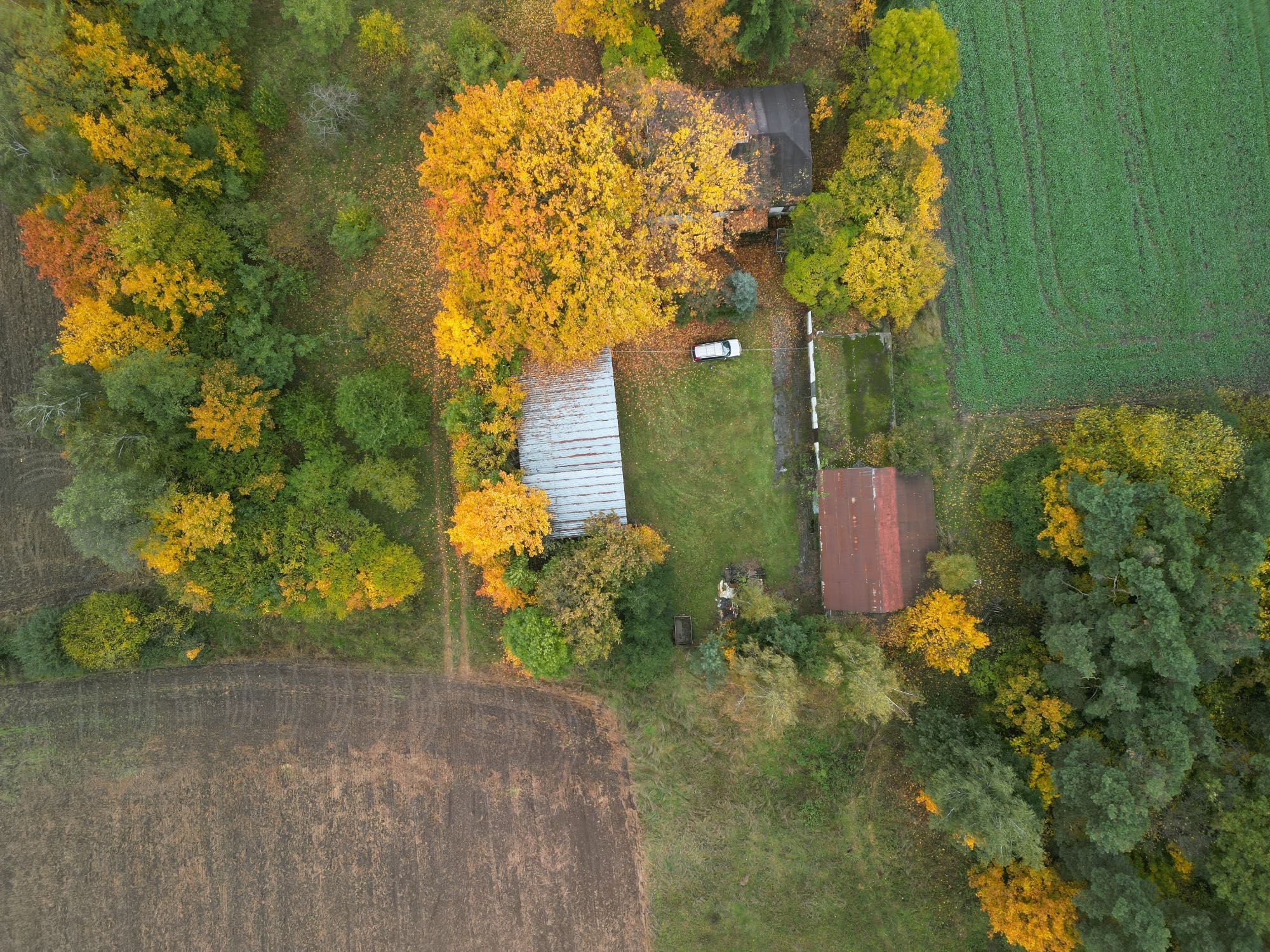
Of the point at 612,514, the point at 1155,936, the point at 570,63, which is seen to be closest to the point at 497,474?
the point at 612,514

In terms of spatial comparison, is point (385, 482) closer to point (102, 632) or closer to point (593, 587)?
point (593, 587)

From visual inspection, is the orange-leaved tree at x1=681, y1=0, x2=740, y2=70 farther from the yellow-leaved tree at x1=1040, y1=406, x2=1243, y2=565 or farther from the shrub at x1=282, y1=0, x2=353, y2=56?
the yellow-leaved tree at x1=1040, y1=406, x2=1243, y2=565

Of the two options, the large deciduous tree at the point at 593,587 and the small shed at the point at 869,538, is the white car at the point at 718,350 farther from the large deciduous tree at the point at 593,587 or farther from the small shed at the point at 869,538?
the large deciduous tree at the point at 593,587

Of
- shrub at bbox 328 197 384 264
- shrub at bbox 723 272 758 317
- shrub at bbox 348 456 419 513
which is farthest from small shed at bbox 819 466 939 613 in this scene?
shrub at bbox 328 197 384 264

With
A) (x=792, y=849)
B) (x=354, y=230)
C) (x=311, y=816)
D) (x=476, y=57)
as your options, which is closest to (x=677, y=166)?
(x=476, y=57)

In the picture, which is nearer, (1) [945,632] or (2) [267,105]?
(1) [945,632]
